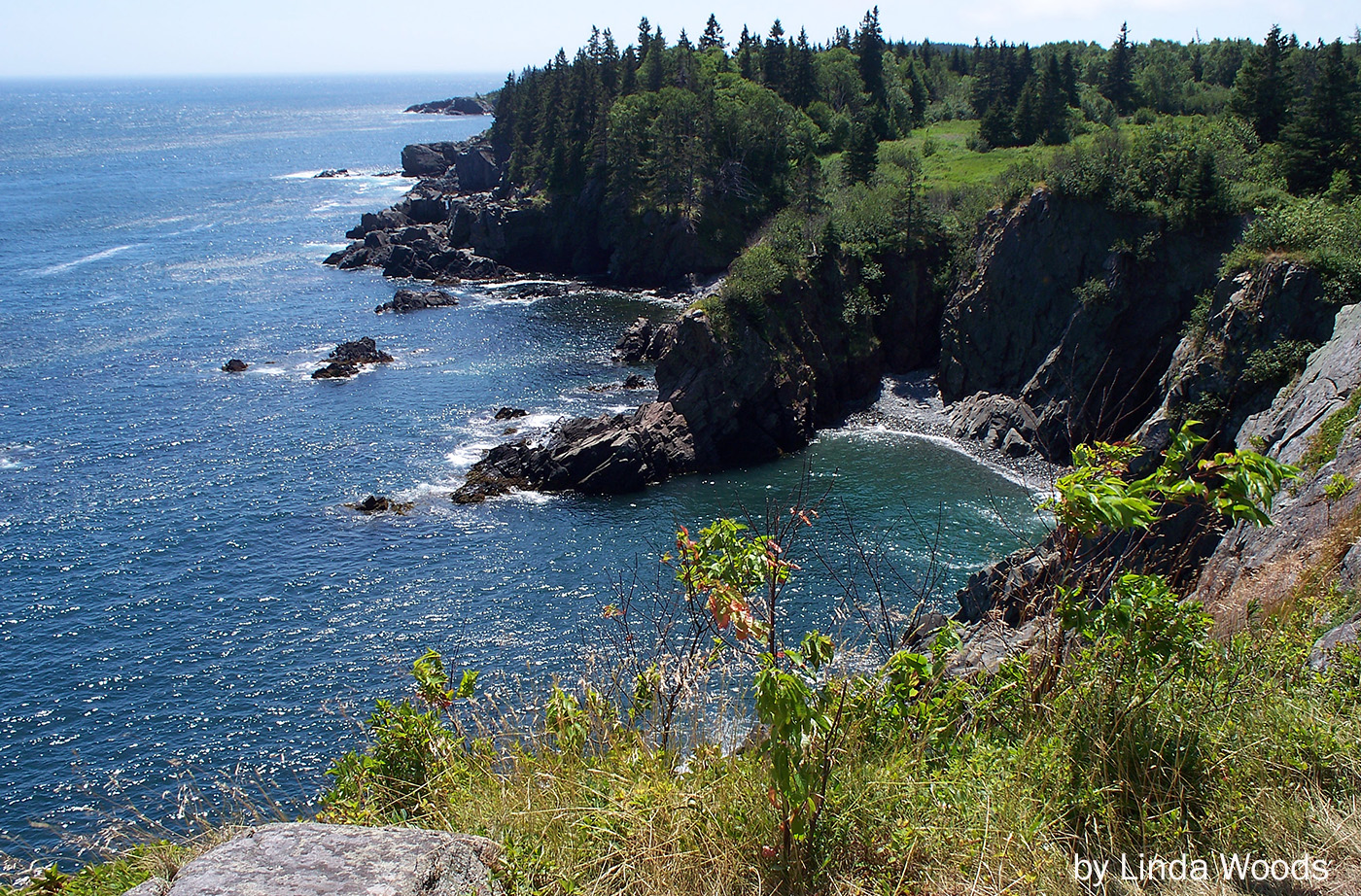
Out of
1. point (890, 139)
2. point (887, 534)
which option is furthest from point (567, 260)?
point (887, 534)

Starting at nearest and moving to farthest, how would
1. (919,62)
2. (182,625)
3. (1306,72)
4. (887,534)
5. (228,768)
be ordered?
(228,768) < (182,625) < (887,534) < (1306,72) < (919,62)

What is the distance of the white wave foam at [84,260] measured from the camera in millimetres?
91306

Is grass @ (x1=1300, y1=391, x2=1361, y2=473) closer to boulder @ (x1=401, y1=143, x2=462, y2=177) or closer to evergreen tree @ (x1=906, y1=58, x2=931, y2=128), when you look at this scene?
evergreen tree @ (x1=906, y1=58, x2=931, y2=128)

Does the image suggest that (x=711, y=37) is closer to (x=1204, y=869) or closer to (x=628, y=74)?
(x=628, y=74)

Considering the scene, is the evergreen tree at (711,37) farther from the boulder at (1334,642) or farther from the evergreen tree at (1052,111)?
the boulder at (1334,642)

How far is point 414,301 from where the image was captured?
8031 centimetres

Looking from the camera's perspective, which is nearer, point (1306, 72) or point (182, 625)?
point (182, 625)

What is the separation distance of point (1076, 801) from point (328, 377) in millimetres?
62565

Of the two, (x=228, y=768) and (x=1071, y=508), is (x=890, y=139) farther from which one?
(x=1071, y=508)

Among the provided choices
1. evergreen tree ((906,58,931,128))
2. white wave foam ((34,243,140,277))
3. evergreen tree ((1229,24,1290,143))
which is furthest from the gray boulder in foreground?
evergreen tree ((906,58,931,128))

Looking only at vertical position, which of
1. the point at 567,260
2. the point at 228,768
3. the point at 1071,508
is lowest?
the point at 228,768

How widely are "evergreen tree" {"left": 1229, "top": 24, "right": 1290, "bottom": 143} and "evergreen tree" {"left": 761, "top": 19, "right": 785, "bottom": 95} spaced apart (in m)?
53.8

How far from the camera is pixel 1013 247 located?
54594 millimetres

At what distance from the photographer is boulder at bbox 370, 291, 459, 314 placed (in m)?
79.4
